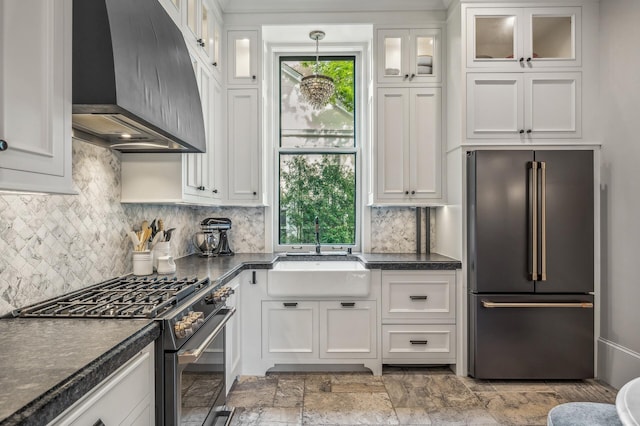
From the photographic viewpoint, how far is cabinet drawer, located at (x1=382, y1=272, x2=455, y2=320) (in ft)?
9.23

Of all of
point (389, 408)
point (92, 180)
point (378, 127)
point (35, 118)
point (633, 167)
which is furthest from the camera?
point (378, 127)

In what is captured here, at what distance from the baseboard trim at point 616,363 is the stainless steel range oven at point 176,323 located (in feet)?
8.85

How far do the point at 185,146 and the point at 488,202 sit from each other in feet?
6.84

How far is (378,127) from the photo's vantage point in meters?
3.12

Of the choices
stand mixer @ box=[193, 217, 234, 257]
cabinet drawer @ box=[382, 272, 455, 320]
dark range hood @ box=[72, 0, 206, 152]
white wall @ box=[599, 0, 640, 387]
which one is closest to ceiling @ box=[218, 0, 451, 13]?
white wall @ box=[599, 0, 640, 387]

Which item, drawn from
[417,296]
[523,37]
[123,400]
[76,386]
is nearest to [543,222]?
[417,296]

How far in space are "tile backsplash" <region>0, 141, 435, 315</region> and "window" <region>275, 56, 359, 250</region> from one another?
1.21m

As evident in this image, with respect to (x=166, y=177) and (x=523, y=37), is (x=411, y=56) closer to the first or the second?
(x=523, y=37)

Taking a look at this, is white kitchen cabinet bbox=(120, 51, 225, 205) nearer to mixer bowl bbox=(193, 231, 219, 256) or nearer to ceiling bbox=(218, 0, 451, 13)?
mixer bowl bbox=(193, 231, 219, 256)

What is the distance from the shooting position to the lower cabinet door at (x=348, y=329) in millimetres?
2807

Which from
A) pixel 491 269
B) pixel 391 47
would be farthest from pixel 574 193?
pixel 391 47

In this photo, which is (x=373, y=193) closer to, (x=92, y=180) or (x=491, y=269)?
(x=491, y=269)

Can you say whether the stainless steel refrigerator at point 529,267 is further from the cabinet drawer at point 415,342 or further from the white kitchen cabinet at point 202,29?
the white kitchen cabinet at point 202,29

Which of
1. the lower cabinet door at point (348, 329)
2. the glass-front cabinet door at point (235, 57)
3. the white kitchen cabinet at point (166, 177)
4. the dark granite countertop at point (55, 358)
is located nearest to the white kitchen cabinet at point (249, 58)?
the glass-front cabinet door at point (235, 57)
